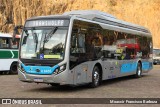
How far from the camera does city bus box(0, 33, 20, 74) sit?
22.0 m

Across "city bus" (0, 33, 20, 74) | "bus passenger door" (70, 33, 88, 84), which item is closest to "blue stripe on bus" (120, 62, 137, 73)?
"bus passenger door" (70, 33, 88, 84)

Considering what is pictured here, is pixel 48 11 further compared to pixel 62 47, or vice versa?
pixel 48 11

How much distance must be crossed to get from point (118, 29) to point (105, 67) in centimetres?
264

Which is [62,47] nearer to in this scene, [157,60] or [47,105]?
[47,105]

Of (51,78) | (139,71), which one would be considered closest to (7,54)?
(139,71)

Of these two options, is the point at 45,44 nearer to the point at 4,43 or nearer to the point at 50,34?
the point at 50,34

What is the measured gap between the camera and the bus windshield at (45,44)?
1262 centimetres

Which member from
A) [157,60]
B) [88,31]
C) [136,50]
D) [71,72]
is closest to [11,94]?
[71,72]

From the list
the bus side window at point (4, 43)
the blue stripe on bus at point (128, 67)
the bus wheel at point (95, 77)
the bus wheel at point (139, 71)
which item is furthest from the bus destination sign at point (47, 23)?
the bus side window at point (4, 43)

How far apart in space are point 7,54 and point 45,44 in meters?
10.1

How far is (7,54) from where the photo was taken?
878 inches

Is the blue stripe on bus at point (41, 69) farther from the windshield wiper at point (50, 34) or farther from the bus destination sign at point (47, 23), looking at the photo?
the bus destination sign at point (47, 23)

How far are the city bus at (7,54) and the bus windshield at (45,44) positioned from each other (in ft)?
29.7

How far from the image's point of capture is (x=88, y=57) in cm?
1381
